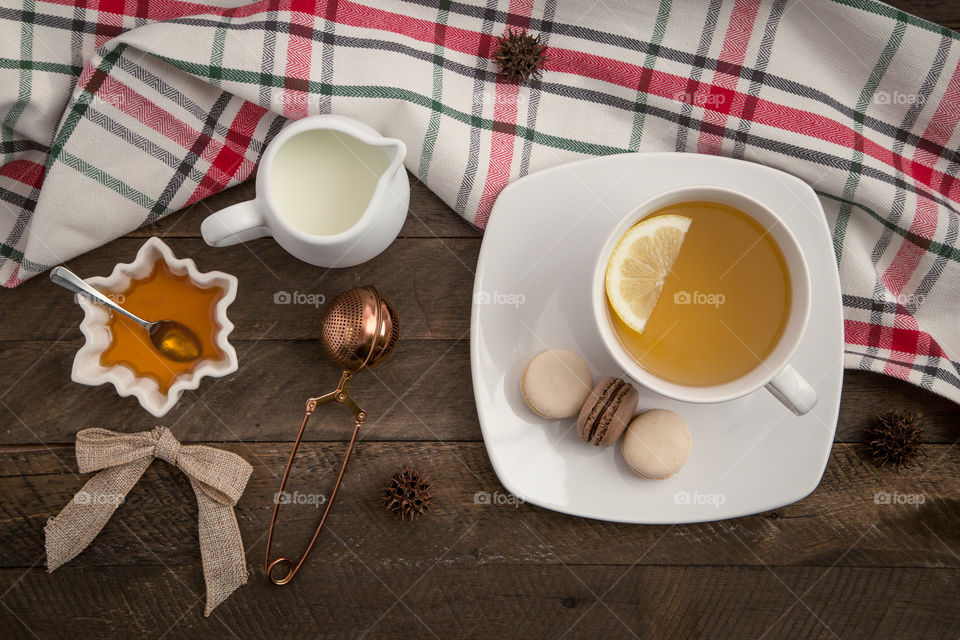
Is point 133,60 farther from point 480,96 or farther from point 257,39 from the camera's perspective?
point 480,96

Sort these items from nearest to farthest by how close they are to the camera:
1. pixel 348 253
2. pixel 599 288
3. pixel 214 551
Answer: pixel 599 288, pixel 348 253, pixel 214 551

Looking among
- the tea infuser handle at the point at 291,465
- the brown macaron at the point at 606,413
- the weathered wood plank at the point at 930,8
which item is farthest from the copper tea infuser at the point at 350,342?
the weathered wood plank at the point at 930,8

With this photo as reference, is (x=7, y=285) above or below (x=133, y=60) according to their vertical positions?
below

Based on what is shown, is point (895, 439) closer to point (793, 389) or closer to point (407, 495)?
point (793, 389)

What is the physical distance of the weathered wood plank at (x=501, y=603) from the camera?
1028 millimetres

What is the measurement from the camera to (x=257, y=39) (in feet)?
3.19


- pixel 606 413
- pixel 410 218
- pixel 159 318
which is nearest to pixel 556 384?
pixel 606 413

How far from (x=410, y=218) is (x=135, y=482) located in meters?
0.59

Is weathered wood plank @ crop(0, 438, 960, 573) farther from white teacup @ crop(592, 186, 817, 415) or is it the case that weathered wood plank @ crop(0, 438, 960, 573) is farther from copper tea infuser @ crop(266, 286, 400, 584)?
white teacup @ crop(592, 186, 817, 415)

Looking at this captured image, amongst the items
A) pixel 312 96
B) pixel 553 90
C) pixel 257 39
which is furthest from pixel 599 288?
pixel 257 39

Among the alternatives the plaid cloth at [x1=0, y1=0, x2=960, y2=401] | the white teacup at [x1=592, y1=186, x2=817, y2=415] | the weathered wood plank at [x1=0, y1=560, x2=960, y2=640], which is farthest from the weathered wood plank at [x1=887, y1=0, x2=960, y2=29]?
the weathered wood plank at [x1=0, y1=560, x2=960, y2=640]

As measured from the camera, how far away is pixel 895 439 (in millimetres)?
1009

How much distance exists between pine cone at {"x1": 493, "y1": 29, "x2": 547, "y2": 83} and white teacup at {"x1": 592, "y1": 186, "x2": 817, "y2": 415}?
33cm

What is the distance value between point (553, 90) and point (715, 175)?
28cm
